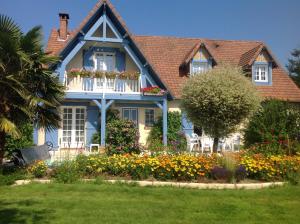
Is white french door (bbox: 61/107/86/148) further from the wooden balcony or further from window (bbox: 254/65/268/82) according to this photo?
window (bbox: 254/65/268/82)

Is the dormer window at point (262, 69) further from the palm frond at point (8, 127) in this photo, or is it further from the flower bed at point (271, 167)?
the palm frond at point (8, 127)

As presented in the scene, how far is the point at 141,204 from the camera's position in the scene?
6.99 meters

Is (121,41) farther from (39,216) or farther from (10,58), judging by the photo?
(39,216)

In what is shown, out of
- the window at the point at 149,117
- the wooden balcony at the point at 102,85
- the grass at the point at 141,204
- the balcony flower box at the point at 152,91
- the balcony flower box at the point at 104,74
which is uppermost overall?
the balcony flower box at the point at 104,74

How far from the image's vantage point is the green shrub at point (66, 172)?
30.0 feet

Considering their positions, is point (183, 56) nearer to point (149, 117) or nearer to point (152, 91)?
point (149, 117)

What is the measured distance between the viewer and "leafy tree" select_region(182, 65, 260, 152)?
42.7ft

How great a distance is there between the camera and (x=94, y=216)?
20.1 feet

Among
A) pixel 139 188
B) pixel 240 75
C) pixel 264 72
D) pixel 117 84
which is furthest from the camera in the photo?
pixel 264 72

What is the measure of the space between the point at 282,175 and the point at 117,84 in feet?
35.7

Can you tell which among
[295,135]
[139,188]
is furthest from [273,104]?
[139,188]

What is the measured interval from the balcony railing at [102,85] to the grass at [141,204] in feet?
32.4

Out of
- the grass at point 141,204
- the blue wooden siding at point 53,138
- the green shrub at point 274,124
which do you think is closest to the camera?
the grass at point 141,204

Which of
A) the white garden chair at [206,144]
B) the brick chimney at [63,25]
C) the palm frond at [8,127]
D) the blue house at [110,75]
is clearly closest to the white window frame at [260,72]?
the blue house at [110,75]
